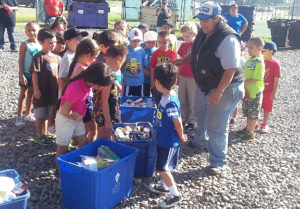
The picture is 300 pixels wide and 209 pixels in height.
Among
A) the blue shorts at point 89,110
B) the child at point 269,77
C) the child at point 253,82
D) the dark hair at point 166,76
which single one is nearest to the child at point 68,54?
the blue shorts at point 89,110

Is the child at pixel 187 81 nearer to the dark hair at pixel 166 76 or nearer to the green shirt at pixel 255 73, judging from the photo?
the green shirt at pixel 255 73

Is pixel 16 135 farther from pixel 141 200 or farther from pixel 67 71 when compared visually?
pixel 141 200

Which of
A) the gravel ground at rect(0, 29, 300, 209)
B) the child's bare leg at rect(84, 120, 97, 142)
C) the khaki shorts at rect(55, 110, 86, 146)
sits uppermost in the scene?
the khaki shorts at rect(55, 110, 86, 146)

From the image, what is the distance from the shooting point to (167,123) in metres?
3.65

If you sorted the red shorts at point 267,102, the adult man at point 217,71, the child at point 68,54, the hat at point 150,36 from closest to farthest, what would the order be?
the adult man at point 217,71
the child at point 68,54
the hat at point 150,36
the red shorts at point 267,102

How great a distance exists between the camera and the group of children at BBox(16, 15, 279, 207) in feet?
11.9

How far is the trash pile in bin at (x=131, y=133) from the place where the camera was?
165 inches

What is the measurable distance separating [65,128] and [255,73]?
3.29 metres

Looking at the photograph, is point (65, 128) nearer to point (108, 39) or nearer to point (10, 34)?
point (108, 39)

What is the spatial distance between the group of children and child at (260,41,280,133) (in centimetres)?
2

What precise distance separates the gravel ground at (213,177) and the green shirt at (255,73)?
3.00 ft

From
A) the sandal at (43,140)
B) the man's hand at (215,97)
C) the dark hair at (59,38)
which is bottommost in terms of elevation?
the sandal at (43,140)

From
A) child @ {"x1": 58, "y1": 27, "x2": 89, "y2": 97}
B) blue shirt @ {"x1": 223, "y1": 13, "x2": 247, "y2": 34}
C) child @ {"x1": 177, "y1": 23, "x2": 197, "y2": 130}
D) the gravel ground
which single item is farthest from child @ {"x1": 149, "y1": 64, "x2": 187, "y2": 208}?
blue shirt @ {"x1": 223, "y1": 13, "x2": 247, "y2": 34}

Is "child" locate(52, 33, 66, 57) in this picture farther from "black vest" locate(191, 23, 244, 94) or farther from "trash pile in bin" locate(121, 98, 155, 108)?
"black vest" locate(191, 23, 244, 94)
